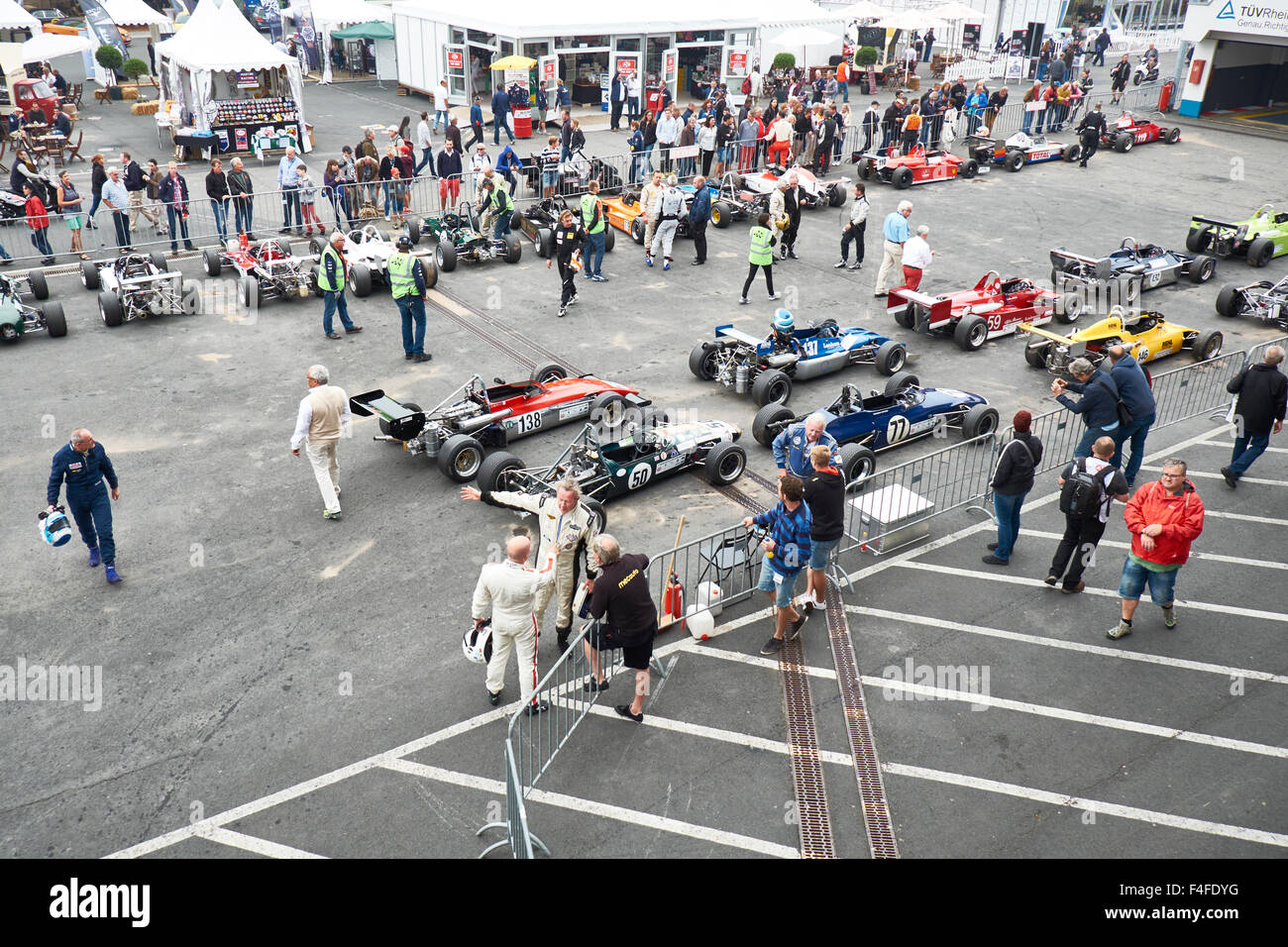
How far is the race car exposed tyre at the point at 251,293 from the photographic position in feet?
55.0

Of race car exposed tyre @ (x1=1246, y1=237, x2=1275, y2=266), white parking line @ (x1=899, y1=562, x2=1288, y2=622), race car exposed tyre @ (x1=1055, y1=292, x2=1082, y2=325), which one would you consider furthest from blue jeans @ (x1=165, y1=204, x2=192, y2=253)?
race car exposed tyre @ (x1=1246, y1=237, x2=1275, y2=266)

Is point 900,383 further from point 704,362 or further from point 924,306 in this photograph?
point 924,306

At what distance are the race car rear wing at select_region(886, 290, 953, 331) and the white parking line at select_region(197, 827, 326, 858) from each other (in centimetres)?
1229

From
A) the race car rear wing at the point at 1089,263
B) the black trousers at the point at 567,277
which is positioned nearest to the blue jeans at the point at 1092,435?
the race car rear wing at the point at 1089,263

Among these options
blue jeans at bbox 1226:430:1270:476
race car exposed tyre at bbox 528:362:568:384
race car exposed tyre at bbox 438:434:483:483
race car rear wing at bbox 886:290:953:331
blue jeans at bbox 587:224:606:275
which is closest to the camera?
race car exposed tyre at bbox 438:434:483:483

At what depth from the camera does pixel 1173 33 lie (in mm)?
56031

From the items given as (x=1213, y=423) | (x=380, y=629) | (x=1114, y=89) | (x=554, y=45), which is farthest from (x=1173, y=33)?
(x=380, y=629)

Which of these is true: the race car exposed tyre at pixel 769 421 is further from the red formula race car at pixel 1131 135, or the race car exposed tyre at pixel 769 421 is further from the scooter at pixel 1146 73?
the scooter at pixel 1146 73

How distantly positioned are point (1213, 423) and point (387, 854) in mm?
12105

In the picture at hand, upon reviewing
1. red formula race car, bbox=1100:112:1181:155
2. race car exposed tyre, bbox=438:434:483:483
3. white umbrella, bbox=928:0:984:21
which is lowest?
race car exposed tyre, bbox=438:434:483:483

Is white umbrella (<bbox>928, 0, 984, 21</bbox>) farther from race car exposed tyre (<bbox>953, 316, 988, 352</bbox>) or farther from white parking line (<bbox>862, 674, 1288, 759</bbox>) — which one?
white parking line (<bbox>862, 674, 1288, 759</bbox>)

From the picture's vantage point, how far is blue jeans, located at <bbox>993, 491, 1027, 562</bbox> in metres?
9.75

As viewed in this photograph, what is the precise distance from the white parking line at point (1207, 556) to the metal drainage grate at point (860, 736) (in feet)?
8.76
